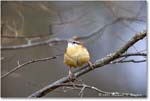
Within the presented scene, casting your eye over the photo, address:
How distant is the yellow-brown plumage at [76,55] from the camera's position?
2.25 metres

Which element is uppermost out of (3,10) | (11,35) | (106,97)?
(3,10)

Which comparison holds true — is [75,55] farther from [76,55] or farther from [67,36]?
[67,36]

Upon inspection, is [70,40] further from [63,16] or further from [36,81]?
[36,81]

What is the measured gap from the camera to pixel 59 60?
227 cm

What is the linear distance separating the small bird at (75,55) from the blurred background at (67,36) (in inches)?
1.1

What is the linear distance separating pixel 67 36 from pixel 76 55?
0.41 feet

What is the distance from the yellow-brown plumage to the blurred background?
29 mm

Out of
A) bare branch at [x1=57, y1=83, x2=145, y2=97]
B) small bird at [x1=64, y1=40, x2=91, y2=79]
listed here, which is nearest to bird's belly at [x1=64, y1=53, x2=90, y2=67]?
small bird at [x1=64, y1=40, x2=91, y2=79]

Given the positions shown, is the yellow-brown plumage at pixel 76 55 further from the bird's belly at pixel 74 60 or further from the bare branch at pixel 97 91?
the bare branch at pixel 97 91

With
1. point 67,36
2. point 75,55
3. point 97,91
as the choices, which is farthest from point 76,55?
point 97,91

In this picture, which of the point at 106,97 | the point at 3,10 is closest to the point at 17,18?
the point at 3,10

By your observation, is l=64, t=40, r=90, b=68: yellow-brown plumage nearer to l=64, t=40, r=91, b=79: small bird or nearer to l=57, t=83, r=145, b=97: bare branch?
l=64, t=40, r=91, b=79: small bird

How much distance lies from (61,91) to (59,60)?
18 centimetres

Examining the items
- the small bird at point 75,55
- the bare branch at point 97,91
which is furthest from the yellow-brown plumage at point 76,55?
the bare branch at point 97,91
